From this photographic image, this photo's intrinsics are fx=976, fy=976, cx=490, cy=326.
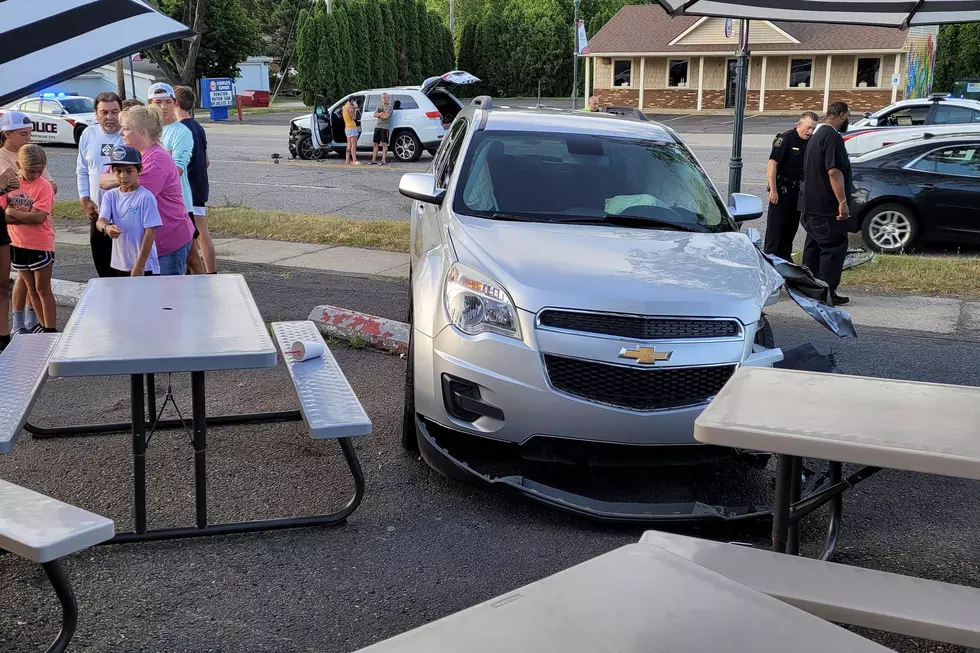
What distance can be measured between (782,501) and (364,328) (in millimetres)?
4561

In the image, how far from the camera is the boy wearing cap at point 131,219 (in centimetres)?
648

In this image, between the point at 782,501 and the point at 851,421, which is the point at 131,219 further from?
the point at 851,421

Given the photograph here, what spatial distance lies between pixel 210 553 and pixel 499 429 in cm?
141

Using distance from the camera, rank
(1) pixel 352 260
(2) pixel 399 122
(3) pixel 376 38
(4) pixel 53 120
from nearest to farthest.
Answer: (1) pixel 352 260 < (2) pixel 399 122 < (4) pixel 53 120 < (3) pixel 376 38

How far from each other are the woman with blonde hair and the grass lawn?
4.50 metres

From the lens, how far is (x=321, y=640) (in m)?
3.57

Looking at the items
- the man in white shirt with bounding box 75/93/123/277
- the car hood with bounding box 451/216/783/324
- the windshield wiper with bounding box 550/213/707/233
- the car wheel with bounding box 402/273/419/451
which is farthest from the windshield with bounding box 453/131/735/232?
the man in white shirt with bounding box 75/93/123/277

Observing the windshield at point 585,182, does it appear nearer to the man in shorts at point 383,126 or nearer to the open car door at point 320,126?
the man in shorts at point 383,126

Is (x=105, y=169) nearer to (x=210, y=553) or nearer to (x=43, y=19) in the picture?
(x=43, y=19)

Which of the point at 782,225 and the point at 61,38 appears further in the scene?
the point at 782,225

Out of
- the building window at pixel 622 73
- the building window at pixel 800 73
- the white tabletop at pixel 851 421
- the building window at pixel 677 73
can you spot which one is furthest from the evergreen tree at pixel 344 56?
the white tabletop at pixel 851 421

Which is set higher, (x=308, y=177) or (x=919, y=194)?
(x=919, y=194)

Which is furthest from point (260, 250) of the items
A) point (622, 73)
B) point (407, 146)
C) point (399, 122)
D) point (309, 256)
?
point (622, 73)

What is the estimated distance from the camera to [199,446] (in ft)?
14.4
